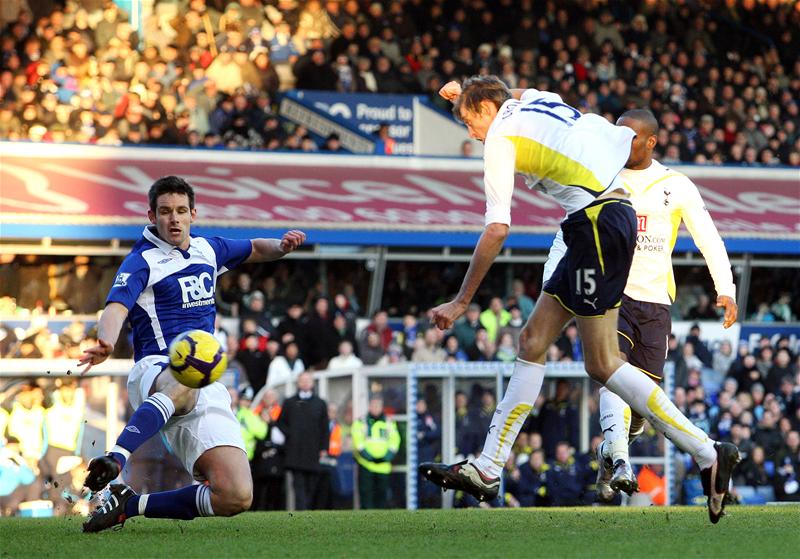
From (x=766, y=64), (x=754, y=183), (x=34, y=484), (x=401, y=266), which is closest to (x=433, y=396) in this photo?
(x=401, y=266)

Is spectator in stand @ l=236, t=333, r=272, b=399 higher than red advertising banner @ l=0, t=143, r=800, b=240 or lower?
lower

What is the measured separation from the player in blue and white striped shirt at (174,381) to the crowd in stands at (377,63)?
11.4m

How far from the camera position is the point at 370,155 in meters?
20.2

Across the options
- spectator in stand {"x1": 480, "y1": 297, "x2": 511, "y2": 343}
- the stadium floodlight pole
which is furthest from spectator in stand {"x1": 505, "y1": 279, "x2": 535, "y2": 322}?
the stadium floodlight pole

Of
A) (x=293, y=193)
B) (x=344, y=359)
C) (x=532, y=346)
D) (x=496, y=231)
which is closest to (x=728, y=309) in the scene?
(x=532, y=346)

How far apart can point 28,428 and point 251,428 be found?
228 centimetres

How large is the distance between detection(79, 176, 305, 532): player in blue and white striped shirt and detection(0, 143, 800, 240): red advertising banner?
9.74 metres

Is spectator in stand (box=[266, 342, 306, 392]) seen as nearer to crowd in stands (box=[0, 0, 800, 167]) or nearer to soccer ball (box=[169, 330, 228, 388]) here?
crowd in stands (box=[0, 0, 800, 167])

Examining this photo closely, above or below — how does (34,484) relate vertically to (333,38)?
below

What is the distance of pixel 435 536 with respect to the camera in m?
7.50

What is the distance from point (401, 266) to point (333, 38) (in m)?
4.97

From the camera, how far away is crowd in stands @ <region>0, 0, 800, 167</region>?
19.2 meters

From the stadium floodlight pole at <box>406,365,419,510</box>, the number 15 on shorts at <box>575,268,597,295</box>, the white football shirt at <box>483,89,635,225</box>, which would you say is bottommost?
the stadium floodlight pole at <box>406,365,419,510</box>

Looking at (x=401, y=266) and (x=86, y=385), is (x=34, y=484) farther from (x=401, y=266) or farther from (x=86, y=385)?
(x=401, y=266)
